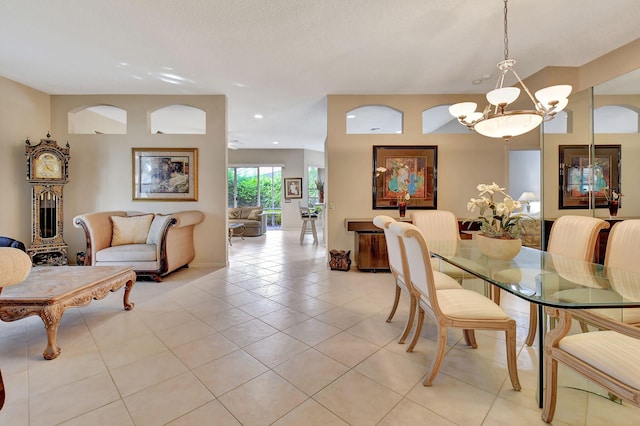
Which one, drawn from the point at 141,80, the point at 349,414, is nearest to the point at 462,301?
the point at 349,414

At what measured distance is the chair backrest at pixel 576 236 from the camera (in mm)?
2107

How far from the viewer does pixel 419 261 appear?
179 cm

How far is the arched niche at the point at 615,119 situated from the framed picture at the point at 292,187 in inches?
301

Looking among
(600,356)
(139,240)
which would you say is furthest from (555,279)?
(139,240)

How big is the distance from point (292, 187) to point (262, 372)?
823 centimetres

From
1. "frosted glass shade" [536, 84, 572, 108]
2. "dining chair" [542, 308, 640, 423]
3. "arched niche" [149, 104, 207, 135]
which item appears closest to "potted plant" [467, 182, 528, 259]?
"dining chair" [542, 308, 640, 423]

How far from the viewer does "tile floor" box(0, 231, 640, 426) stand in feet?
4.95

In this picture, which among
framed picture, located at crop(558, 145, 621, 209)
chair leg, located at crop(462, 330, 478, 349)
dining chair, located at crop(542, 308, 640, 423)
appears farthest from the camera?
framed picture, located at crop(558, 145, 621, 209)

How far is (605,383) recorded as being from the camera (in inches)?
47.6

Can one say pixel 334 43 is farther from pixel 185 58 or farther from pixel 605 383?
pixel 605 383

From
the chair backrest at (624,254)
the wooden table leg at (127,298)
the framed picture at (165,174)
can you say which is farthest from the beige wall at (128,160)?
the chair backrest at (624,254)

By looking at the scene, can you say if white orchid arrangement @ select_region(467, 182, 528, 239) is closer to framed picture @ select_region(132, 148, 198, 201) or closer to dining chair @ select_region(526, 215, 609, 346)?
dining chair @ select_region(526, 215, 609, 346)

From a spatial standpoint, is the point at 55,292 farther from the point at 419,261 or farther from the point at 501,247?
the point at 501,247

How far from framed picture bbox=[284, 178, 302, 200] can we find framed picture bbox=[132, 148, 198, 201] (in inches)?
206
